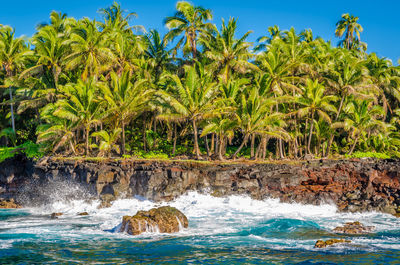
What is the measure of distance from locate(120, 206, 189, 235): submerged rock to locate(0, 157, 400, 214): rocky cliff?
6.23 m

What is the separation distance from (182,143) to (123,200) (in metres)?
12.1

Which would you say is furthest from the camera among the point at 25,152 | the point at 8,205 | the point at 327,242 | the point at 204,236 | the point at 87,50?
the point at 87,50

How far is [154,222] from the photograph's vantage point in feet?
55.5

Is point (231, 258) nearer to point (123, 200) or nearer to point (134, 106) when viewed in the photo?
point (123, 200)

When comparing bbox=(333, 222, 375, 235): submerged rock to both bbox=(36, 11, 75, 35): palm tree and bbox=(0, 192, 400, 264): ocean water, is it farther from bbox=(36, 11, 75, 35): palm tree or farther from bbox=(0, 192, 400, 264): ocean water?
bbox=(36, 11, 75, 35): palm tree

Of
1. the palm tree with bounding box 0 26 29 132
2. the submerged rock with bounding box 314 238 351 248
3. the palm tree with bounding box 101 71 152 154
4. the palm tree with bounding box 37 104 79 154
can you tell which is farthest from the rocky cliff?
the palm tree with bounding box 0 26 29 132

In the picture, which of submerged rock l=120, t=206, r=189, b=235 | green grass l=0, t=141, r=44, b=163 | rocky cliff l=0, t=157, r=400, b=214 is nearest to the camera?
submerged rock l=120, t=206, r=189, b=235

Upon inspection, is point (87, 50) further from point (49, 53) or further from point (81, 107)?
point (81, 107)

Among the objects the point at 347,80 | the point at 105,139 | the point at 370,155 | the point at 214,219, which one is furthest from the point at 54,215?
the point at 370,155

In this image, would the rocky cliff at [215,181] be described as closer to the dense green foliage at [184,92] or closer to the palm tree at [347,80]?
the dense green foliage at [184,92]

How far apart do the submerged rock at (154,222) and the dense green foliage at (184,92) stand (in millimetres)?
10181

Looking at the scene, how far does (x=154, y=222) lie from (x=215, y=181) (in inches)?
341

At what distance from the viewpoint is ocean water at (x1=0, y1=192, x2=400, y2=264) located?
13.0m

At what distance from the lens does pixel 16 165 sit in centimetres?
2878
